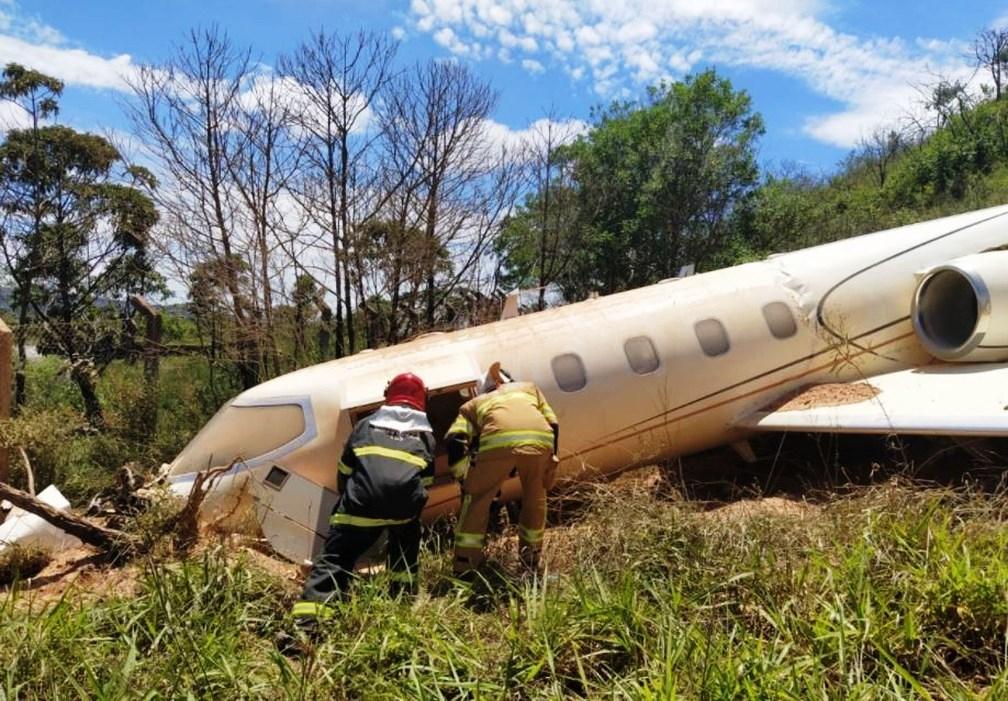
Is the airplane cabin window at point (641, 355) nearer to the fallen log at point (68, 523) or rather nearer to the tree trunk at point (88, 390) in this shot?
the fallen log at point (68, 523)

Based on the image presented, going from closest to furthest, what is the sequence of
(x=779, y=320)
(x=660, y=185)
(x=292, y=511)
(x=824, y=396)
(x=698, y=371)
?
(x=292, y=511) < (x=698, y=371) < (x=824, y=396) < (x=779, y=320) < (x=660, y=185)

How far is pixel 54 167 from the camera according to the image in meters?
17.0

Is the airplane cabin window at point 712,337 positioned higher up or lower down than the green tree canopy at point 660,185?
lower down

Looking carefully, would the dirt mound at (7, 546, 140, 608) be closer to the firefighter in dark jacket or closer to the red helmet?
the firefighter in dark jacket

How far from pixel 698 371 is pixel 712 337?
441mm

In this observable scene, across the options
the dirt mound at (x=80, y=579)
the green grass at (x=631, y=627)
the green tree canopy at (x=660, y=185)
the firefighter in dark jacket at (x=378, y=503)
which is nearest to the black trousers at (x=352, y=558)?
the firefighter in dark jacket at (x=378, y=503)

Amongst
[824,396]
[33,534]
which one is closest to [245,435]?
[33,534]

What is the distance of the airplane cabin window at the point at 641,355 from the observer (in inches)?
296

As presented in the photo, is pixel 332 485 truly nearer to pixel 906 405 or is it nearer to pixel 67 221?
pixel 906 405

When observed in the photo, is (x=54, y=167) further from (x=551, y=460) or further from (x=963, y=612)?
(x=963, y=612)

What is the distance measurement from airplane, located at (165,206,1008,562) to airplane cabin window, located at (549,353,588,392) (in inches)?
0.7

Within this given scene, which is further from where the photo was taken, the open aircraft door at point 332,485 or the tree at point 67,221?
the tree at point 67,221

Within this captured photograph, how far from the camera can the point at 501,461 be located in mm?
5582

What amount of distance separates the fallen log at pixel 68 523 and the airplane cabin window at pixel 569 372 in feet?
13.7
